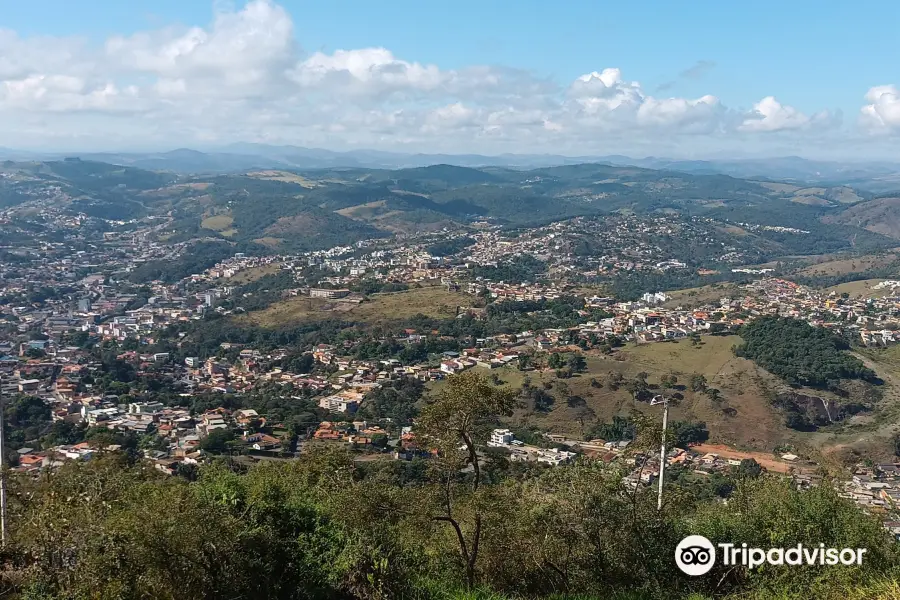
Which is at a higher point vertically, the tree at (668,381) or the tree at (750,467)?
the tree at (750,467)

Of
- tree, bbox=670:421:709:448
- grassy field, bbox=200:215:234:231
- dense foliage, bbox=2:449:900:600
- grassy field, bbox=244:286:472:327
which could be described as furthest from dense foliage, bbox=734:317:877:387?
grassy field, bbox=200:215:234:231

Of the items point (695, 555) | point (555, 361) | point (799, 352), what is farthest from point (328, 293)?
point (695, 555)

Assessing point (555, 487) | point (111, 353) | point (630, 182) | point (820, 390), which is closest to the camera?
point (555, 487)

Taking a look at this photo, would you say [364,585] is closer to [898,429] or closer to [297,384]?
[898,429]

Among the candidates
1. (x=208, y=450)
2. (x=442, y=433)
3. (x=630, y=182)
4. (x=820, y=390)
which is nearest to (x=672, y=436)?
(x=442, y=433)

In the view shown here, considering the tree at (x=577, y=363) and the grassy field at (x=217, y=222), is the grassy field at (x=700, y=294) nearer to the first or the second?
the tree at (x=577, y=363)

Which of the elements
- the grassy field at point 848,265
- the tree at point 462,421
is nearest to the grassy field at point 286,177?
the grassy field at point 848,265

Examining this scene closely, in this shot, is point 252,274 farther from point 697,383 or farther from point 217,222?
point 697,383
